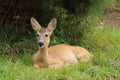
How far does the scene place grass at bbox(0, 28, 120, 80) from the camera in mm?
7672

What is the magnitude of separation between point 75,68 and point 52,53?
2.84 ft

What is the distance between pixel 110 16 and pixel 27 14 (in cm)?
470

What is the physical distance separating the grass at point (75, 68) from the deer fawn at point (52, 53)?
224mm

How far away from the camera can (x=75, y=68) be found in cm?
828

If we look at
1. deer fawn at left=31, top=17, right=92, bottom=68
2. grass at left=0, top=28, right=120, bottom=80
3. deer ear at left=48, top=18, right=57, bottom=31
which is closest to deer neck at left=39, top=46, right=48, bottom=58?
deer fawn at left=31, top=17, right=92, bottom=68

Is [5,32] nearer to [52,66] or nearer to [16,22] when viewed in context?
[16,22]

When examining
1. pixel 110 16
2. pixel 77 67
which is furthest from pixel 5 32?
pixel 110 16

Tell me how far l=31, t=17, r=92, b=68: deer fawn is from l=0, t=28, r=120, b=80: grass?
0.22 m

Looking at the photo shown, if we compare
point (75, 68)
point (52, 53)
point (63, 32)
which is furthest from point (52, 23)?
point (63, 32)

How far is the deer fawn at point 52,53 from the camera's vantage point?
864 cm

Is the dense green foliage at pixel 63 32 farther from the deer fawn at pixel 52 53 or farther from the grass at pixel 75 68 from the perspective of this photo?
the deer fawn at pixel 52 53

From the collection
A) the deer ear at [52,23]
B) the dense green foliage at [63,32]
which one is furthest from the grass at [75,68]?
the deer ear at [52,23]

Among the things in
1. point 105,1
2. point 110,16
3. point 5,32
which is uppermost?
point 105,1

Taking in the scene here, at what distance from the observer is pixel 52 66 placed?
335 inches
